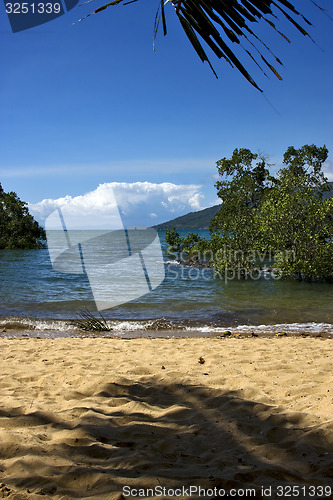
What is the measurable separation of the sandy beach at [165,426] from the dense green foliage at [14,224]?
1307 inches

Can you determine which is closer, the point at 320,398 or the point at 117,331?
the point at 320,398

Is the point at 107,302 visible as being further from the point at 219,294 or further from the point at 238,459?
the point at 238,459

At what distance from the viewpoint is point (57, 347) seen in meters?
7.49

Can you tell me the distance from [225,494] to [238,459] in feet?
1.71

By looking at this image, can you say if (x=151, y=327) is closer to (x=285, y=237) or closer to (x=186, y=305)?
(x=186, y=305)

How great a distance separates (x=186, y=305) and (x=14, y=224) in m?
28.7

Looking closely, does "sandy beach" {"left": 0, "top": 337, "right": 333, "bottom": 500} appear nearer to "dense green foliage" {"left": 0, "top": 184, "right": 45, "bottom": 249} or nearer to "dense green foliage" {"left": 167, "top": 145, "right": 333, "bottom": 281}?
"dense green foliage" {"left": 167, "top": 145, "right": 333, "bottom": 281}

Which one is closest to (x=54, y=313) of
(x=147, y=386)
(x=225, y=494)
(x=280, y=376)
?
(x=147, y=386)

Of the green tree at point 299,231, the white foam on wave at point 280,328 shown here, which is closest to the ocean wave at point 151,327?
the white foam on wave at point 280,328

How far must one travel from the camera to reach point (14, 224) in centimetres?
3653

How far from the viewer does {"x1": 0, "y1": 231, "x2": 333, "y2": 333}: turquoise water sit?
1095 centimetres

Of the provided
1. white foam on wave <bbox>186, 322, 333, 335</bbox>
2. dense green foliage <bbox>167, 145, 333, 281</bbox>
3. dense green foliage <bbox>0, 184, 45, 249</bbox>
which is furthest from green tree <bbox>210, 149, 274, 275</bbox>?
dense green foliage <bbox>0, 184, 45, 249</bbox>

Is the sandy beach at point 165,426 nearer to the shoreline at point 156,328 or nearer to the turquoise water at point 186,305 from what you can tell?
the shoreline at point 156,328

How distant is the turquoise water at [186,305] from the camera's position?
35.9ft
